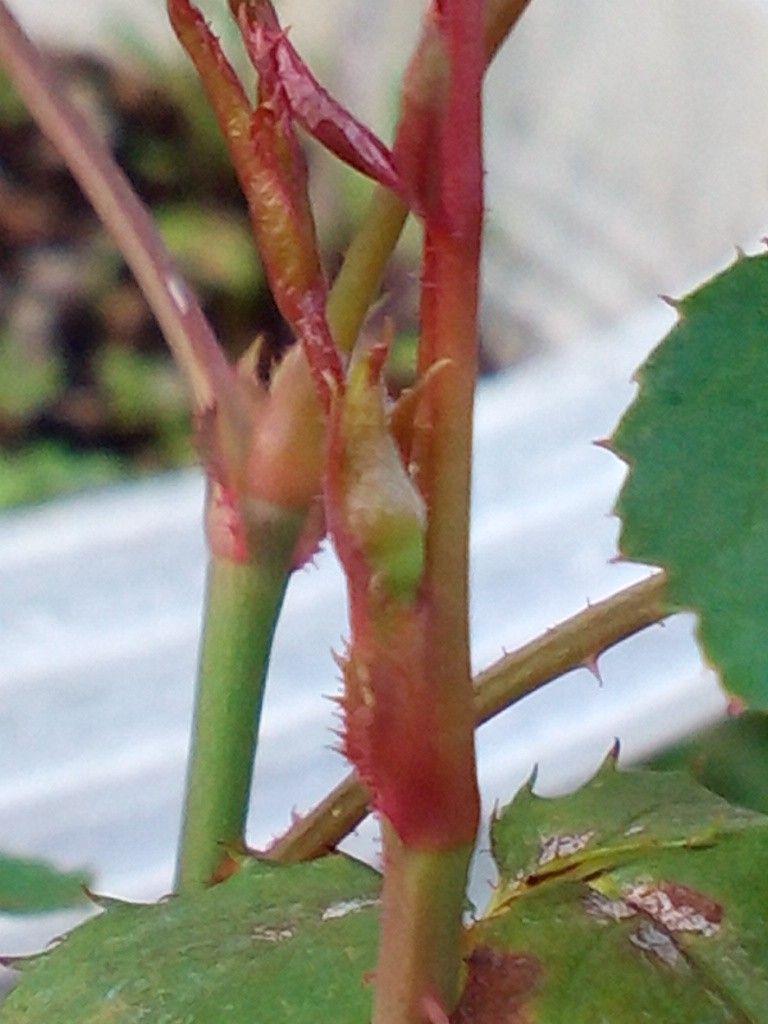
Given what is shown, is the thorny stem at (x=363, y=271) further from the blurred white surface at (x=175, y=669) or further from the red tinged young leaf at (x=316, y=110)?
the blurred white surface at (x=175, y=669)

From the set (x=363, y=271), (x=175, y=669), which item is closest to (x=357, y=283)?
(x=363, y=271)

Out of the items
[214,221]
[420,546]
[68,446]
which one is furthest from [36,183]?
[420,546]

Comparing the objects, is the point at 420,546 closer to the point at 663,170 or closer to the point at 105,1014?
the point at 105,1014

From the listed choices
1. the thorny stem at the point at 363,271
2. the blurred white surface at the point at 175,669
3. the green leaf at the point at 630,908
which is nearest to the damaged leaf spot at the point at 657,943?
the green leaf at the point at 630,908

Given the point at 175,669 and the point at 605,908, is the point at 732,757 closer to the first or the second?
the point at 175,669

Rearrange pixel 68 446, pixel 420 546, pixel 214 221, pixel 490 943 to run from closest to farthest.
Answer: pixel 420 546 < pixel 490 943 < pixel 68 446 < pixel 214 221
